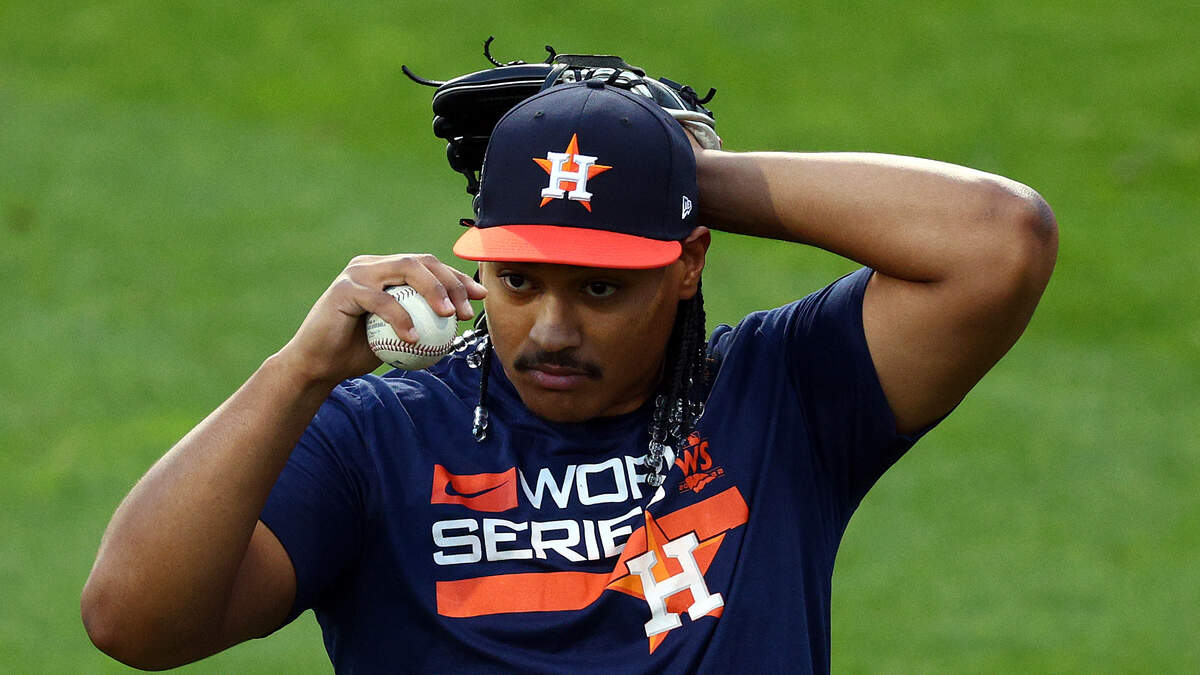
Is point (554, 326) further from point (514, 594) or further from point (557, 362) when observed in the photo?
point (514, 594)

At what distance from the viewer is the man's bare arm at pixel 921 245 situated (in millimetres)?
3311

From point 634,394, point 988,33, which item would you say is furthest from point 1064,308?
point 634,394

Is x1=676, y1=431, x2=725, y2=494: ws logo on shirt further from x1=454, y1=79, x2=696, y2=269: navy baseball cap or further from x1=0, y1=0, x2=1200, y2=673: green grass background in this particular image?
x1=0, y1=0, x2=1200, y2=673: green grass background

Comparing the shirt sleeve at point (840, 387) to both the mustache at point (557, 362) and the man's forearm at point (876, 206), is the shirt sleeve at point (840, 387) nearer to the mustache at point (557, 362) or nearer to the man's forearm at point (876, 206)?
the man's forearm at point (876, 206)

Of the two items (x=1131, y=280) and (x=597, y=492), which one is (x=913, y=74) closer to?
(x=1131, y=280)

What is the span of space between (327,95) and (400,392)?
9.13 m

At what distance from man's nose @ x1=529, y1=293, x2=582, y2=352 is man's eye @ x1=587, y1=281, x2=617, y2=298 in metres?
0.06

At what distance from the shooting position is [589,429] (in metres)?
3.35

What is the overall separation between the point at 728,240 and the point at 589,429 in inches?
288

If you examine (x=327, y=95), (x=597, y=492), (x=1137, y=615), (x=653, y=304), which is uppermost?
(x=653, y=304)

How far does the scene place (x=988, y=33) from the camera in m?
13.1

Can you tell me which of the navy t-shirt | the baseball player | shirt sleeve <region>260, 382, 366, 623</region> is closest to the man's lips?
the baseball player

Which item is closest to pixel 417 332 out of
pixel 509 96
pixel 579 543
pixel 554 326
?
pixel 554 326

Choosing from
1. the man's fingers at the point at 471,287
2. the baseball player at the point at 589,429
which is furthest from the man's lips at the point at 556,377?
the man's fingers at the point at 471,287
